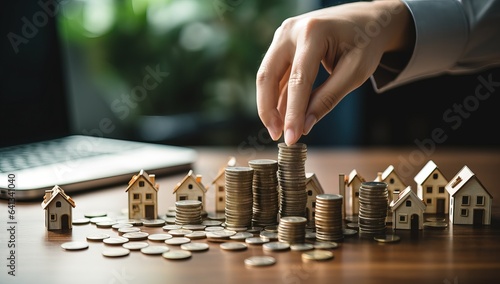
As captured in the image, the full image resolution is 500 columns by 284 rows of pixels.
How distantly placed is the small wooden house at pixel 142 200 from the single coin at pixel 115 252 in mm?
313

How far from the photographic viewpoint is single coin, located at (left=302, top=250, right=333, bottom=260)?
1.09 metres

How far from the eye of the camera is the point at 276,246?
1168 mm

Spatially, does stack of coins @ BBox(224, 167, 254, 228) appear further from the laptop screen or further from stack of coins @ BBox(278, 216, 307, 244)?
the laptop screen

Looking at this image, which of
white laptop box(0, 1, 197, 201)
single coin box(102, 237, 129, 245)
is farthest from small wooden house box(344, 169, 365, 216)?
white laptop box(0, 1, 197, 201)

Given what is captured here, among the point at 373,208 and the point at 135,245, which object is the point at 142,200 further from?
the point at 373,208

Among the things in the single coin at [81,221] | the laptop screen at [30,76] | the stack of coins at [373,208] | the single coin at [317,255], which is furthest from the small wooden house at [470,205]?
the laptop screen at [30,76]

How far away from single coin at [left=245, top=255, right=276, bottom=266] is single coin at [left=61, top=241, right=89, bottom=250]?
336 millimetres

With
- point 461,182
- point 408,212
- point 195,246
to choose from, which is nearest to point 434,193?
point 461,182

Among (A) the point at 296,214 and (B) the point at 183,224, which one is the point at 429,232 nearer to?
(A) the point at 296,214

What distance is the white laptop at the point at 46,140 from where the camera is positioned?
1.81 m

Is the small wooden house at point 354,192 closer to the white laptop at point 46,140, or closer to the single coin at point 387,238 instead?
the single coin at point 387,238

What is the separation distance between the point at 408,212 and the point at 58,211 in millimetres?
777

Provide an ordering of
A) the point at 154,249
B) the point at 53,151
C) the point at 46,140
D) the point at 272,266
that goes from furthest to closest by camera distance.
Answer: the point at 46,140, the point at 53,151, the point at 154,249, the point at 272,266

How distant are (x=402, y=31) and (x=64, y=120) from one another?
1415 millimetres
